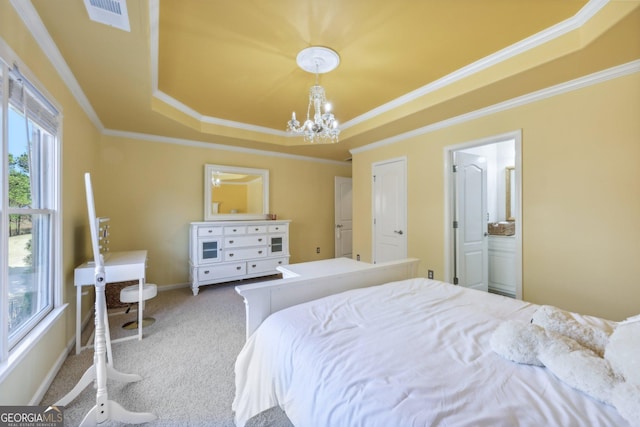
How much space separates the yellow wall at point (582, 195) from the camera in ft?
6.81

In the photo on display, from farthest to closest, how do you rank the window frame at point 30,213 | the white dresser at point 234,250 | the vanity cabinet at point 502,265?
the white dresser at point 234,250 < the vanity cabinet at point 502,265 < the window frame at point 30,213

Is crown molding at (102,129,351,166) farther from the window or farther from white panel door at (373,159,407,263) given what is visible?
the window

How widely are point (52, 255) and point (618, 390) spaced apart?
3093mm

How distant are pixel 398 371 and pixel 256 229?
3537mm

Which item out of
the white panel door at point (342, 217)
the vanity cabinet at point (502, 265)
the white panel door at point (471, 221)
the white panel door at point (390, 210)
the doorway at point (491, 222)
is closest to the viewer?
the doorway at point (491, 222)

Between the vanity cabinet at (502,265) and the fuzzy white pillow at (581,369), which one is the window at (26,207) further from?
the vanity cabinet at (502,265)

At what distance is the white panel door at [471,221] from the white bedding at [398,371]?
6.11ft

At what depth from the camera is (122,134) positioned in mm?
3652

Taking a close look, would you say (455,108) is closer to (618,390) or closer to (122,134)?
(618,390)

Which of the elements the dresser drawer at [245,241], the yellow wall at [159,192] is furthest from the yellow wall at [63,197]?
the dresser drawer at [245,241]

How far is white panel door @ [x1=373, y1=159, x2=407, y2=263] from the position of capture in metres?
3.89

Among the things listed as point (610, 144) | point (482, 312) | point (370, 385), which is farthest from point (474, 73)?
point (370, 385)

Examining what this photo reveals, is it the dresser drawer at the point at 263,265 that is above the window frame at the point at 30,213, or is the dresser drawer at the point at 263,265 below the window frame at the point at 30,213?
below

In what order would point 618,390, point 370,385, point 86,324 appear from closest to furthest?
point 618,390 → point 370,385 → point 86,324
